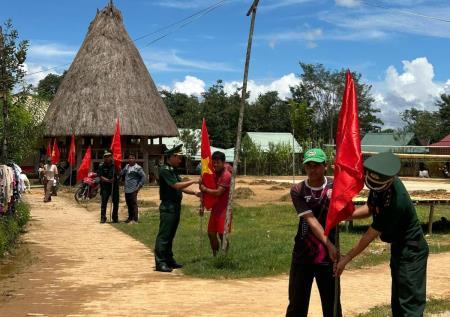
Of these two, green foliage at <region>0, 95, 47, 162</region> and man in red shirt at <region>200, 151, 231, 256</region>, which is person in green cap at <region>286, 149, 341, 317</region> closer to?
man in red shirt at <region>200, 151, 231, 256</region>

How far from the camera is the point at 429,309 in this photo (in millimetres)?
6586

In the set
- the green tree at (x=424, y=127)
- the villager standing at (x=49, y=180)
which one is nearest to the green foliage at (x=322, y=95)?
the green tree at (x=424, y=127)

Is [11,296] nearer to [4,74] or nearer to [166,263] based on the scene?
[166,263]

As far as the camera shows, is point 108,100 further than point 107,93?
No

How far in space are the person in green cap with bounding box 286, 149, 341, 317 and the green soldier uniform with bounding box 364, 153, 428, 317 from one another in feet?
1.45

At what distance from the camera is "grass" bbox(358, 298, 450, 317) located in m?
6.36

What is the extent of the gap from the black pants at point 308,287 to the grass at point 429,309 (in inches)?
65.2

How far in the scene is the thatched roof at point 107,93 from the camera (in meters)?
30.8

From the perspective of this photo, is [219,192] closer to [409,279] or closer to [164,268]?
[164,268]

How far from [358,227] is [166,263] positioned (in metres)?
7.09

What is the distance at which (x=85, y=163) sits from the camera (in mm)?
22781

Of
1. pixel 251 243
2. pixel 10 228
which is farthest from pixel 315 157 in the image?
pixel 10 228

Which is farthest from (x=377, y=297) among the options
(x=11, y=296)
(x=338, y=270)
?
(x=11, y=296)

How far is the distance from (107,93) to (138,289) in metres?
24.7
